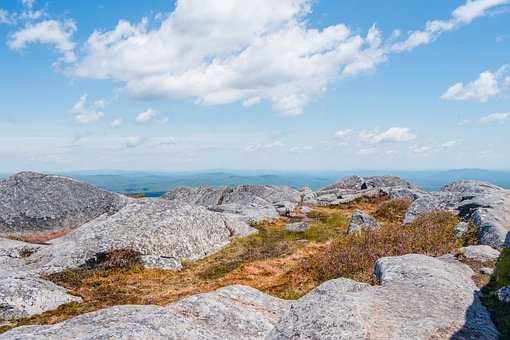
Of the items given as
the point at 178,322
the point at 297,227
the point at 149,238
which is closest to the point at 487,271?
the point at 178,322

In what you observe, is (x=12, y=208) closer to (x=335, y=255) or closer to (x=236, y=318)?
(x=335, y=255)

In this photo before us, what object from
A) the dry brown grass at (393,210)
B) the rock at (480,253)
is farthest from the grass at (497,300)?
the dry brown grass at (393,210)

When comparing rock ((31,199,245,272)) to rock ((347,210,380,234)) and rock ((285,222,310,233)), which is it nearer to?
rock ((285,222,310,233))

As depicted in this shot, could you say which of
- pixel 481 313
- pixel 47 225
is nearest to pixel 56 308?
A: pixel 481 313

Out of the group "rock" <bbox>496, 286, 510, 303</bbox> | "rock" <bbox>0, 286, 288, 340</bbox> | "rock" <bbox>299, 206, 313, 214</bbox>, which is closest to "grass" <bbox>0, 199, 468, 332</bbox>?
"rock" <bbox>496, 286, 510, 303</bbox>

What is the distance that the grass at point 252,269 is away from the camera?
22.3 meters

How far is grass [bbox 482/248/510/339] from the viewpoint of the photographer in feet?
40.3

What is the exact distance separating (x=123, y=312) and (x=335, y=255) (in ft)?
50.2

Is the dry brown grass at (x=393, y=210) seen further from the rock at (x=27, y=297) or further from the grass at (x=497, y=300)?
the rock at (x=27, y=297)


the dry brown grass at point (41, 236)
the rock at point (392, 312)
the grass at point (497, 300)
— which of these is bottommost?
the dry brown grass at point (41, 236)

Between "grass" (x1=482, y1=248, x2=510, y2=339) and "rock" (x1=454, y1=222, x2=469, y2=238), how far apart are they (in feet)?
24.5

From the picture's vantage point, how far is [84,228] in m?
34.3

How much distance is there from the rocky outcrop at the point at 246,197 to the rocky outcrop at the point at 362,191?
4.11m

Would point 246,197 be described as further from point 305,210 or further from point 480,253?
point 480,253
